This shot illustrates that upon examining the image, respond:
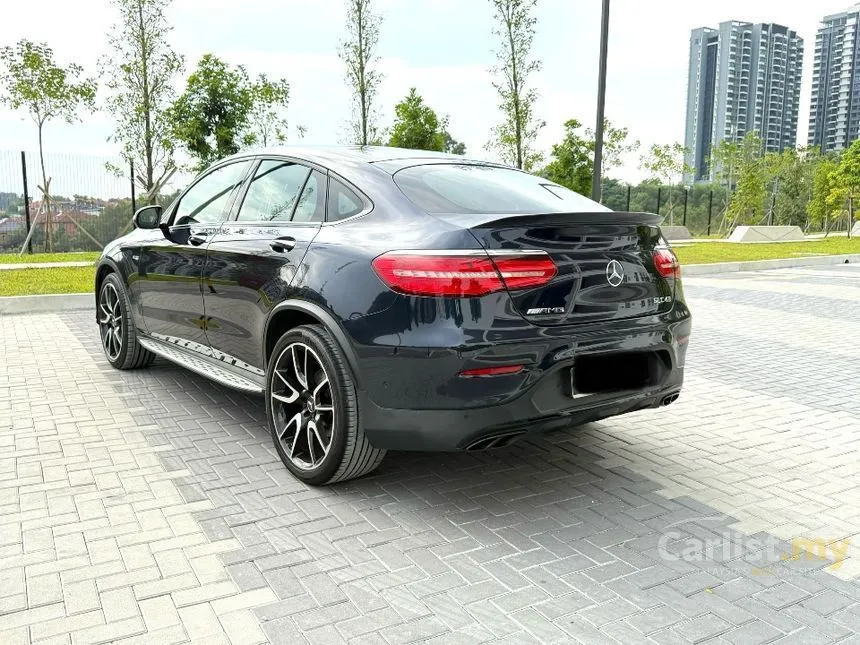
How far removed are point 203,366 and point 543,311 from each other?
8.34 ft

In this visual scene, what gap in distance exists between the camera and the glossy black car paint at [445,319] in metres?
3.07

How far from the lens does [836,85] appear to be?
80.6 meters

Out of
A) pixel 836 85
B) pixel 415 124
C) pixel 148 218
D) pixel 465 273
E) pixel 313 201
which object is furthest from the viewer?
pixel 836 85

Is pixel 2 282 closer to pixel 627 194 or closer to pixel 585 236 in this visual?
pixel 585 236

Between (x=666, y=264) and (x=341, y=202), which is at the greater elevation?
(x=341, y=202)

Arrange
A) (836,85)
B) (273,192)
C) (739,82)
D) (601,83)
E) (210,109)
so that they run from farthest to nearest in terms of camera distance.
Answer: (836,85), (739,82), (210,109), (601,83), (273,192)

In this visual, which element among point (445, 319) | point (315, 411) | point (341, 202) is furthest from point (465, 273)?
point (315, 411)

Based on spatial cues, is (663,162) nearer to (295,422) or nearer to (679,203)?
(679,203)

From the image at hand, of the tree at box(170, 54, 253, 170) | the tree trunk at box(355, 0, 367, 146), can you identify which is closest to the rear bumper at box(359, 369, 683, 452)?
the tree at box(170, 54, 253, 170)

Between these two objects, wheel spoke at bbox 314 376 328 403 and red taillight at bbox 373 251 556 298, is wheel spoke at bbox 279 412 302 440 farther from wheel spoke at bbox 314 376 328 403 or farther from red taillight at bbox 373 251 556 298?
red taillight at bbox 373 251 556 298

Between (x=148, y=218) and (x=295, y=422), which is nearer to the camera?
(x=295, y=422)

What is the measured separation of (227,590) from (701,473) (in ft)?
8.45

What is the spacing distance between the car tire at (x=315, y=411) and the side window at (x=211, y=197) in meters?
1.31

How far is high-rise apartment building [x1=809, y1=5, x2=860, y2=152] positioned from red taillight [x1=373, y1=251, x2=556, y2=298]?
86386 millimetres
